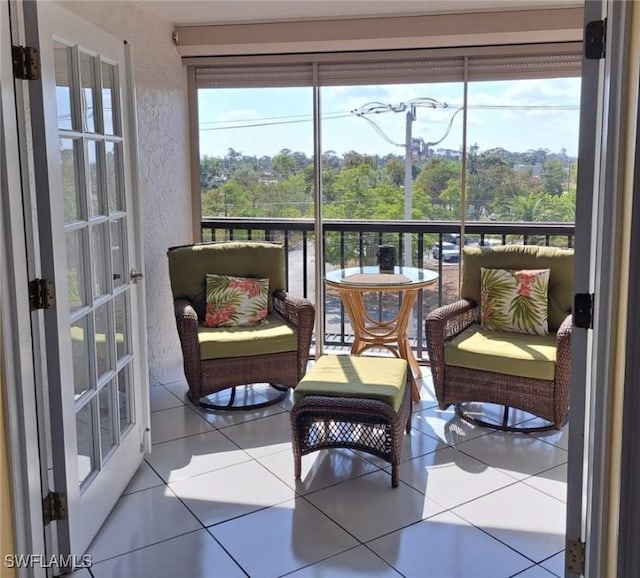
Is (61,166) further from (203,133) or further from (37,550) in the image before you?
(203,133)

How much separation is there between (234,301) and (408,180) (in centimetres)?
146

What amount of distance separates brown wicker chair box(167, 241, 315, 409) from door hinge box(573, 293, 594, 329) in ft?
7.03

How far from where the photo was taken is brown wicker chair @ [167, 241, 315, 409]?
364 centimetres

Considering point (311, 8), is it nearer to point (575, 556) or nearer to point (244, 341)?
point (244, 341)

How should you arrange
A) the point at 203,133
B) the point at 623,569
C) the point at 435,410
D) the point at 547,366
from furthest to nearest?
the point at 203,133 → the point at 435,410 → the point at 547,366 → the point at 623,569

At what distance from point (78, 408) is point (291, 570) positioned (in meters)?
0.92

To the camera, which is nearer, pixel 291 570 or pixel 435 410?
pixel 291 570

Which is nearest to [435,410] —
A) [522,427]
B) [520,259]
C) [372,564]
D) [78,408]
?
[522,427]

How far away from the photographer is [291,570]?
7.32ft

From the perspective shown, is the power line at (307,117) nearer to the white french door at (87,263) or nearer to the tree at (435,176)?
the tree at (435,176)

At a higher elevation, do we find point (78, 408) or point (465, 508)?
point (78, 408)

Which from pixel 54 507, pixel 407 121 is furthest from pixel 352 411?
pixel 407 121

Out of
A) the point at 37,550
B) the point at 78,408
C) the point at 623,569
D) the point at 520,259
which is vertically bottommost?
the point at 37,550

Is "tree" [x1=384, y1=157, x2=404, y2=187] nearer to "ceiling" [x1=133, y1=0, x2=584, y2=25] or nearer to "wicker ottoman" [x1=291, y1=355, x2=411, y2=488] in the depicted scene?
"ceiling" [x1=133, y1=0, x2=584, y2=25]
